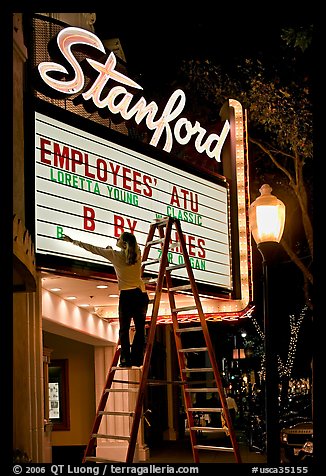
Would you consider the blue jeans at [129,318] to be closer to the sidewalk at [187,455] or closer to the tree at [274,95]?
the sidewalk at [187,455]

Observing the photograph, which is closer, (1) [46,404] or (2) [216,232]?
(1) [46,404]

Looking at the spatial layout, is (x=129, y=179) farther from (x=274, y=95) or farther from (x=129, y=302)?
(x=274, y=95)

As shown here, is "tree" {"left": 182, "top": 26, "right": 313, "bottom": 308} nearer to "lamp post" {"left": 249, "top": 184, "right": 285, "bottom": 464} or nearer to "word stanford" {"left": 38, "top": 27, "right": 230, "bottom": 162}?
"word stanford" {"left": 38, "top": 27, "right": 230, "bottom": 162}

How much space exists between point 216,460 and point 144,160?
9511 mm

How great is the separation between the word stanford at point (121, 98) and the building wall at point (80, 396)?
23.5 ft

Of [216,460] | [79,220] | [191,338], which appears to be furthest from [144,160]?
[191,338]

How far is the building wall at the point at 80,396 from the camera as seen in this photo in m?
21.4

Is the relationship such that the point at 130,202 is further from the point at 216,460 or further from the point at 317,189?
the point at 216,460

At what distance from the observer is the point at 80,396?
21516 millimetres

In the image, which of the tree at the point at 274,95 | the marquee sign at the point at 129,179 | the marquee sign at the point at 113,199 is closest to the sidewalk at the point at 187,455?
the tree at the point at 274,95

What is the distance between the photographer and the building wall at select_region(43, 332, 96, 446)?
21.4 meters

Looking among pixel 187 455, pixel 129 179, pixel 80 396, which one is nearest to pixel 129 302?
pixel 129 179

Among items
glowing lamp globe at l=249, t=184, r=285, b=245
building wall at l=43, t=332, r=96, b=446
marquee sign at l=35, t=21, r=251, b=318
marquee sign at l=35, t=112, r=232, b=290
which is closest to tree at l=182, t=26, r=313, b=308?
marquee sign at l=35, t=21, r=251, b=318

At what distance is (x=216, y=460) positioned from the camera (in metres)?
21.0
